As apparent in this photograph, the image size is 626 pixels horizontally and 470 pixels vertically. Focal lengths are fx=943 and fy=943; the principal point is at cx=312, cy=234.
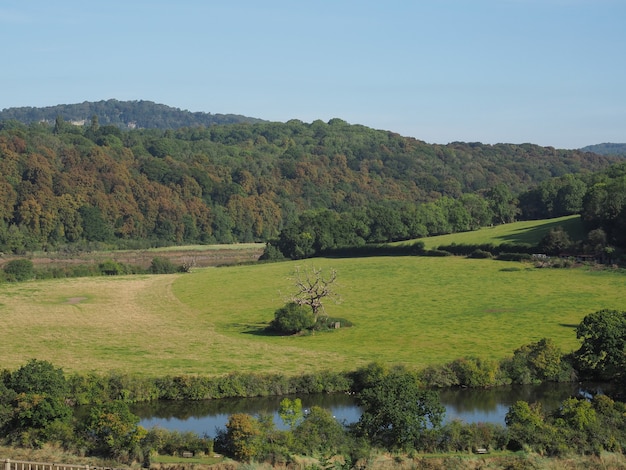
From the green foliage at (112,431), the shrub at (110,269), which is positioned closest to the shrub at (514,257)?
the shrub at (110,269)

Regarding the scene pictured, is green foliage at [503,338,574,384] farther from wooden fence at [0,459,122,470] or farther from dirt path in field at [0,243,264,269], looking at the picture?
dirt path in field at [0,243,264,269]

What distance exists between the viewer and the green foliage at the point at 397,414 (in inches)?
1304

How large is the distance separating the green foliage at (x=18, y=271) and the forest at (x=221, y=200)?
101 feet

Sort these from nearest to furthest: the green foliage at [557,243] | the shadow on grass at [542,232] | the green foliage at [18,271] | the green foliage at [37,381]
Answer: the green foliage at [37,381], the green foliage at [557,243], the green foliage at [18,271], the shadow on grass at [542,232]

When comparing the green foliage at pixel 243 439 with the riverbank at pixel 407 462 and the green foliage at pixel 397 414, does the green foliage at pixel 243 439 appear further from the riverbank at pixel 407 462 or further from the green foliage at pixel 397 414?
the green foliage at pixel 397 414

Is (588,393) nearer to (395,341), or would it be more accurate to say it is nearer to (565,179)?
(395,341)

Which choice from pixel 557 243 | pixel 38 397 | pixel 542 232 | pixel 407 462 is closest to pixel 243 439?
pixel 407 462

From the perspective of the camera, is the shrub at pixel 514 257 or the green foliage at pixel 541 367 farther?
the shrub at pixel 514 257

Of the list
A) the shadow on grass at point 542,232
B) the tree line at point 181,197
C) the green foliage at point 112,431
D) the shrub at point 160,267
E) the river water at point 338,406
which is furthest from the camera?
the tree line at point 181,197

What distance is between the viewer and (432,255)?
99.7 m

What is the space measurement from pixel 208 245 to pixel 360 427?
117 meters

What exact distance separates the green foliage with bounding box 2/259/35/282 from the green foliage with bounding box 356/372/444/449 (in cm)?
→ 6396

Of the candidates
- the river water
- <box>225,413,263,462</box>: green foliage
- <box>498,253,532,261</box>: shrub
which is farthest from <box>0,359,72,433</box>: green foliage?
<box>498,253,532,261</box>: shrub

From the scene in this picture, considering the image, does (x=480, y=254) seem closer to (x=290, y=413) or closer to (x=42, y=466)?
(x=290, y=413)
